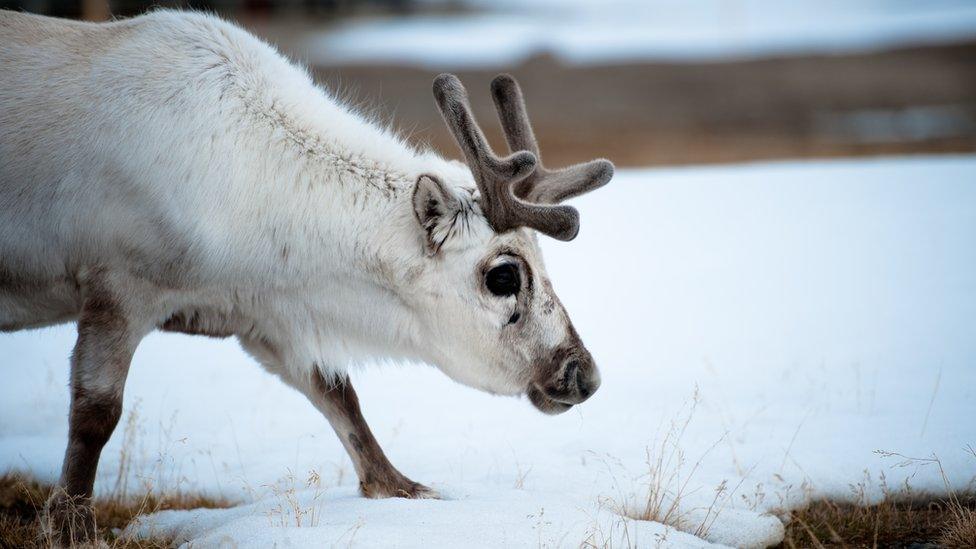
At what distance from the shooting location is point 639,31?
116 ft

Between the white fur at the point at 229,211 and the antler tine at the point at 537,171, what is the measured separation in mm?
330

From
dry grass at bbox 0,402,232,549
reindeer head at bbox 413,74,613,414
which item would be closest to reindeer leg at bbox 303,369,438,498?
reindeer head at bbox 413,74,613,414

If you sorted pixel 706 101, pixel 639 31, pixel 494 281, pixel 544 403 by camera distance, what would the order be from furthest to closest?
pixel 639 31, pixel 706 101, pixel 544 403, pixel 494 281

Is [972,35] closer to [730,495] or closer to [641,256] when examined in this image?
[641,256]

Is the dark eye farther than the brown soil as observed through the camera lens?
No

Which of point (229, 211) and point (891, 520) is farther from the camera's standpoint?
point (891, 520)

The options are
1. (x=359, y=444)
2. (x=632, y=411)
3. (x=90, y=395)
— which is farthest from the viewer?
(x=632, y=411)

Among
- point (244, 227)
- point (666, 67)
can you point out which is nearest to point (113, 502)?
point (244, 227)

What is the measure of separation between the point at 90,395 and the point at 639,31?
33.2 m

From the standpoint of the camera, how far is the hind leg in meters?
4.05

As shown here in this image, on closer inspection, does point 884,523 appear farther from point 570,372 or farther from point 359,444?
point 359,444

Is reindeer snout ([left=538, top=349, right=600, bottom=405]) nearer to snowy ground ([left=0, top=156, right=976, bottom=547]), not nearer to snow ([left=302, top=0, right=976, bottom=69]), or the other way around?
snowy ground ([left=0, top=156, right=976, bottom=547])

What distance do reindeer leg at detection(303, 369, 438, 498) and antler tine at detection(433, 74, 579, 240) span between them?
1101 mm

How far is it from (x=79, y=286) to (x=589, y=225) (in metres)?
7.17
